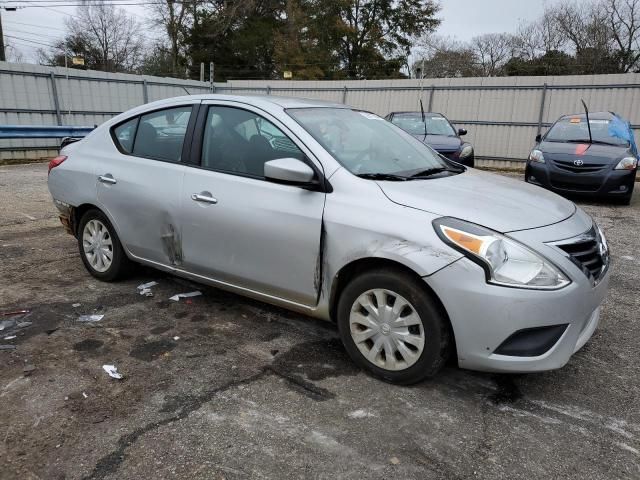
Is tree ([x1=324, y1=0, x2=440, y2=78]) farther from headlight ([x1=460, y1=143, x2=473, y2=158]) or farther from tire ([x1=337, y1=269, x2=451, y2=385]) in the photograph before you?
tire ([x1=337, y1=269, x2=451, y2=385])

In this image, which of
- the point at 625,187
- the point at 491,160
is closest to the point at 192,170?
the point at 625,187

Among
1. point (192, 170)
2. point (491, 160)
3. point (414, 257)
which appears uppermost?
point (192, 170)

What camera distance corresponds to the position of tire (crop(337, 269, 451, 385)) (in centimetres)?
268

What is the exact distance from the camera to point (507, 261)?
2.53 m

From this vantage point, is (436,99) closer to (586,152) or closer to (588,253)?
(586,152)

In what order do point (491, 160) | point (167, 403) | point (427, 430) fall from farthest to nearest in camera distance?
point (491, 160) < point (167, 403) < point (427, 430)

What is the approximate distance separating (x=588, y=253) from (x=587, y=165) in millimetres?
6223

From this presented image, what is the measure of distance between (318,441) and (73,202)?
3.24 metres

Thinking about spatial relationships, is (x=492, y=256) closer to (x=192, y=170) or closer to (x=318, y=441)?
(x=318, y=441)

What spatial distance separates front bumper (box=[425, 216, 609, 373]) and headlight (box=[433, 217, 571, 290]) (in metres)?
0.04

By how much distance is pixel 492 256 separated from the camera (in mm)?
2518

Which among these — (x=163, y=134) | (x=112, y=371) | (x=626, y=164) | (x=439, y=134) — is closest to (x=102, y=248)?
(x=163, y=134)

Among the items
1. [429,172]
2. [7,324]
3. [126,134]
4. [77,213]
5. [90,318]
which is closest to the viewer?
[429,172]

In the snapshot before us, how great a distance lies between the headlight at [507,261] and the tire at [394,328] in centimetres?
32
